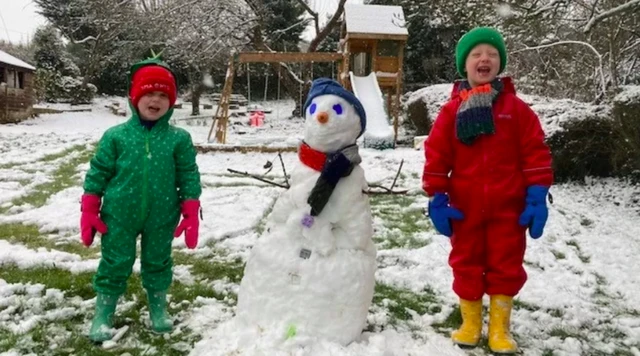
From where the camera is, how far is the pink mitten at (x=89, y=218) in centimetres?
251

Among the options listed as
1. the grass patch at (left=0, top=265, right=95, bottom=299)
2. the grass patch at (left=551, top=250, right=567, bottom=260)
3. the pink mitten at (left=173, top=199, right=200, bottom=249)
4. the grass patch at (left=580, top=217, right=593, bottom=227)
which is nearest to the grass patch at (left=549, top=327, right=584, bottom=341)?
the grass patch at (left=551, top=250, right=567, bottom=260)

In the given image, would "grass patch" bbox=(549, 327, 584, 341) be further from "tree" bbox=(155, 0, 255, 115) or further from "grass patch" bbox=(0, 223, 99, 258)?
"tree" bbox=(155, 0, 255, 115)

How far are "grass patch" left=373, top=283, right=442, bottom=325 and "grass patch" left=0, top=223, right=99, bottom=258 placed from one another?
7.45ft

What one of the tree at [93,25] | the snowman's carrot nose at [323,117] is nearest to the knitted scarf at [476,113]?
the snowman's carrot nose at [323,117]

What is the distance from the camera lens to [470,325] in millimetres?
2723

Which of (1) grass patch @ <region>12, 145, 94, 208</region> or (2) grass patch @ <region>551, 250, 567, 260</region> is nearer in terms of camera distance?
(2) grass patch @ <region>551, 250, 567, 260</region>

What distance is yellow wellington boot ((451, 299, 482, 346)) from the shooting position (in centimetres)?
270

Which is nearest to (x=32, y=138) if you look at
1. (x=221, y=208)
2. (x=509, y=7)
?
(x=221, y=208)

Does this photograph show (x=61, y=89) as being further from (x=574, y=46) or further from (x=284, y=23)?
(x=574, y=46)

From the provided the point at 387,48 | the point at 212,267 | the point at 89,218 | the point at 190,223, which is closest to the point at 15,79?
the point at 387,48

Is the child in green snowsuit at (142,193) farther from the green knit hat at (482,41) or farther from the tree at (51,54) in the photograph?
the tree at (51,54)

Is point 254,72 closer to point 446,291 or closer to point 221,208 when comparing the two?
point 221,208

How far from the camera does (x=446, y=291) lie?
3.54 meters

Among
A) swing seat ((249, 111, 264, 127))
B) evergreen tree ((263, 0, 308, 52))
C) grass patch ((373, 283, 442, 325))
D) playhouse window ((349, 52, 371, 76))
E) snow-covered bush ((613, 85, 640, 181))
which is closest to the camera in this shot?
grass patch ((373, 283, 442, 325))
